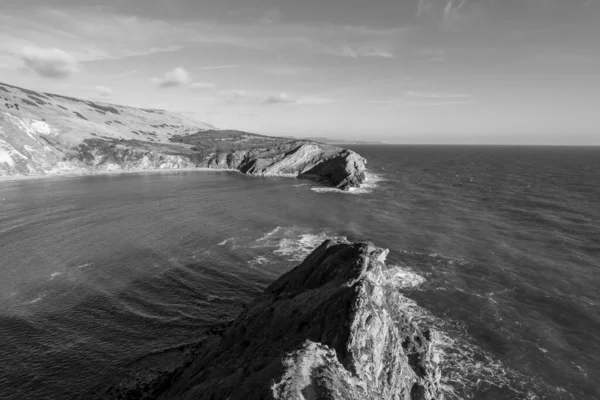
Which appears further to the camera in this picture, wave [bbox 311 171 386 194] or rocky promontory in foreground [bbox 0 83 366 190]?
rocky promontory in foreground [bbox 0 83 366 190]

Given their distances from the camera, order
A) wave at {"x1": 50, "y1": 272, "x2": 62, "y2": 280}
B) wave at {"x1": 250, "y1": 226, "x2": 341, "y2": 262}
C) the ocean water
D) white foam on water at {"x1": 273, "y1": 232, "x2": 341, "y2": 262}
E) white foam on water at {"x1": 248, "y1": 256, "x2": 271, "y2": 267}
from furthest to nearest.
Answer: wave at {"x1": 250, "y1": 226, "x2": 341, "y2": 262} < white foam on water at {"x1": 273, "y1": 232, "x2": 341, "y2": 262} < white foam on water at {"x1": 248, "y1": 256, "x2": 271, "y2": 267} < wave at {"x1": 50, "y1": 272, "x2": 62, "y2": 280} < the ocean water

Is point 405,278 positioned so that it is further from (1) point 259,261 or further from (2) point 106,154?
(2) point 106,154

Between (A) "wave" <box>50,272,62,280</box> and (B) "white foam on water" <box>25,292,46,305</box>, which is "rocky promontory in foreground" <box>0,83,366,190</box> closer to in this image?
(A) "wave" <box>50,272,62,280</box>

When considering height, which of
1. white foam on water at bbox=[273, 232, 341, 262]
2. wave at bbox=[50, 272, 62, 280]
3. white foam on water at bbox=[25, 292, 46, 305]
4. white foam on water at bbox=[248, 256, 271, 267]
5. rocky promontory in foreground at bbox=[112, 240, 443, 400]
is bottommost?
white foam on water at bbox=[25, 292, 46, 305]

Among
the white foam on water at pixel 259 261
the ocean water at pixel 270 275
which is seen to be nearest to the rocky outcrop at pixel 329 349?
the ocean water at pixel 270 275

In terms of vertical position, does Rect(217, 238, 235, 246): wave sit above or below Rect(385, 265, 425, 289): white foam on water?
above

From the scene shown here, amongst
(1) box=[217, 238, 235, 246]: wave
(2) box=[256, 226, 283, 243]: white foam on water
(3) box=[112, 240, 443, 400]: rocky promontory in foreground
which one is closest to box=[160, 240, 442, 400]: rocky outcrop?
(3) box=[112, 240, 443, 400]: rocky promontory in foreground

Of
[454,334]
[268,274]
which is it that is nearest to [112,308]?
[268,274]

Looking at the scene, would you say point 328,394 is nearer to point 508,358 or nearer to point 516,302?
point 508,358

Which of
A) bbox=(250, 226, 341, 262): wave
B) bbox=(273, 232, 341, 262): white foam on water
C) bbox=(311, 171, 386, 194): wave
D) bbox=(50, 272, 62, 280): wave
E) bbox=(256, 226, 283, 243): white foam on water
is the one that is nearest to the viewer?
bbox=(50, 272, 62, 280): wave
